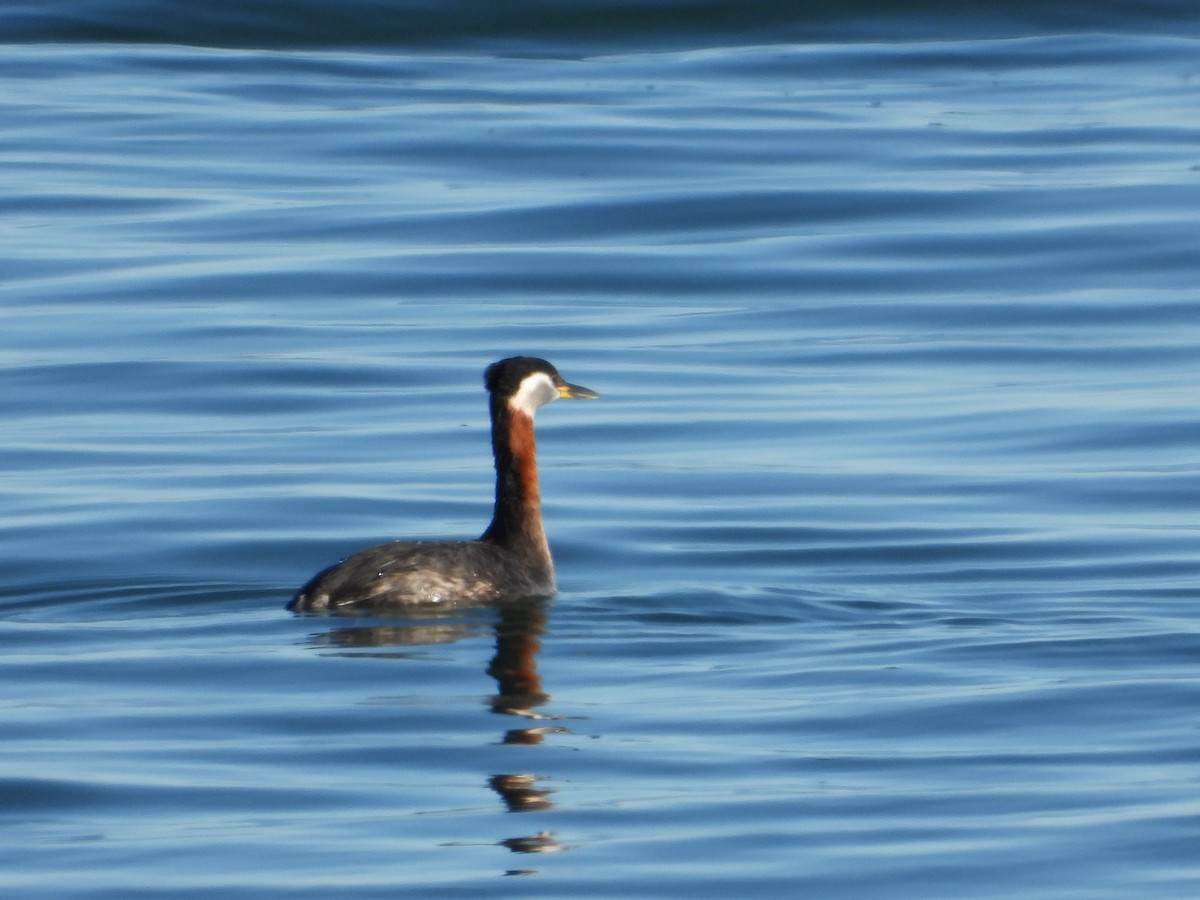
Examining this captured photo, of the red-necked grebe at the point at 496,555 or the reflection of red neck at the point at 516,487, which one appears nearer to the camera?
the red-necked grebe at the point at 496,555

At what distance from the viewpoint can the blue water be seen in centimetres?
934

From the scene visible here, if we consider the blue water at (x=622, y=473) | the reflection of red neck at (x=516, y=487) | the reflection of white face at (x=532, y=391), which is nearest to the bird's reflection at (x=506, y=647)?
the blue water at (x=622, y=473)

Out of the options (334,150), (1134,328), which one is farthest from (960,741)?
(334,150)

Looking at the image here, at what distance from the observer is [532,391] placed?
577 inches

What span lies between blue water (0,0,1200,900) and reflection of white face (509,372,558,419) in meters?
1.03

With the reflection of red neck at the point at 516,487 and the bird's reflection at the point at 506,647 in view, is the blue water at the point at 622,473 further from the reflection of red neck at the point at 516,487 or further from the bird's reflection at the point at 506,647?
the reflection of red neck at the point at 516,487

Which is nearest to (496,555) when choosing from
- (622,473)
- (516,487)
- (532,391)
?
(516,487)

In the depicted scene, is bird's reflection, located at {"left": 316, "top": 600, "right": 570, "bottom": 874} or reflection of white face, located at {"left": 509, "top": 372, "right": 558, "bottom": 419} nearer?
bird's reflection, located at {"left": 316, "top": 600, "right": 570, "bottom": 874}

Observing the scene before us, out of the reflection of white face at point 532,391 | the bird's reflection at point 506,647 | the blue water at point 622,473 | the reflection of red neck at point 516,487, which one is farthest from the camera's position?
the reflection of white face at point 532,391

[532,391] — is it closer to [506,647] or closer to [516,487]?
[516,487]

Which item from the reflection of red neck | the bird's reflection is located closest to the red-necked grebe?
the reflection of red neck

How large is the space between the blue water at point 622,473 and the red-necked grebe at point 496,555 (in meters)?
0.19

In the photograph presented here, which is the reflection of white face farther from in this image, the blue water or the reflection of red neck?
the blue water

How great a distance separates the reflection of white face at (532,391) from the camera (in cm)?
1464
